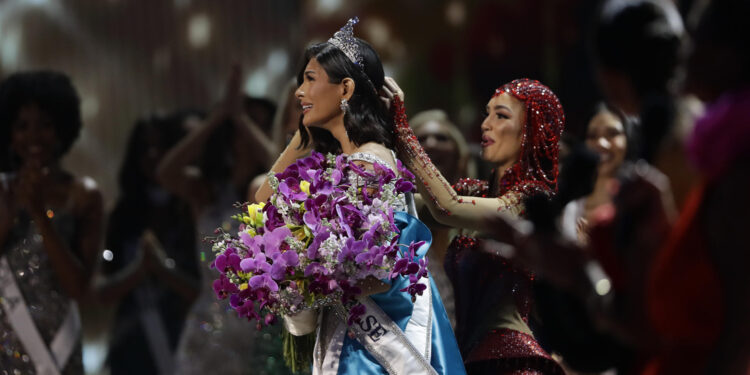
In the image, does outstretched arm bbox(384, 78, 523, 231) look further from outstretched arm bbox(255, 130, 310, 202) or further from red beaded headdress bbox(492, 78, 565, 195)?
outstretched arm bbox(255, 130, 310, 202)

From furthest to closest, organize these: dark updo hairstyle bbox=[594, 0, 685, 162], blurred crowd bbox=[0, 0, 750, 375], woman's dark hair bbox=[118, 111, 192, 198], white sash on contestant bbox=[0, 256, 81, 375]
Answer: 1. woman's dark hair bbox=[118, 111, 192, 198]
2. white sash on contestant bbox=[0, 256, 81, 375]
3. dark updo hairstyle bbox=[594, 0, 685, 162]
4. blurred crowd bbox=[0, 0, 750, 375]

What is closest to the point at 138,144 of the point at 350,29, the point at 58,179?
the point at 58,179

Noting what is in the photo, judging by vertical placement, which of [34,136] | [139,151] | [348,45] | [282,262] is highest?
[348,45]

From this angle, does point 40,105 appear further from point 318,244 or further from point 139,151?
point 318,244

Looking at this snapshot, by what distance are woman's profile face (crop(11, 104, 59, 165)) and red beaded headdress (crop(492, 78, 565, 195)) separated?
2.61 metres

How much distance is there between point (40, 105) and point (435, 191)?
Answer: 2643 mm

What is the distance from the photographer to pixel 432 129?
4.92m

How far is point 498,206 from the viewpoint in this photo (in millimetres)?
3463

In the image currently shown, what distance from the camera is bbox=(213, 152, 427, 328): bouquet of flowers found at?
289 centimetres

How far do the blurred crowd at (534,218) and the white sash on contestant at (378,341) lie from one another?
41 centimetres

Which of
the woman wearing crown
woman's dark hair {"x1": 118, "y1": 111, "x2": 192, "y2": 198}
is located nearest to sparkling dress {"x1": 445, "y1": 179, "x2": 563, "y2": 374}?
the woman wearing crown

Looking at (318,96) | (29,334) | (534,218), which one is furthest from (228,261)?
(29,334)

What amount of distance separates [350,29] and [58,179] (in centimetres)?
236

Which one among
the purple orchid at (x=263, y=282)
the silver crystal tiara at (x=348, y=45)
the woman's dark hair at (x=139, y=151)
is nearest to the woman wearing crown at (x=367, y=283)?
the silver crystal tiara at (x=348, y=45)
